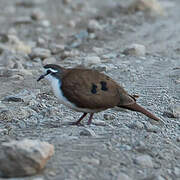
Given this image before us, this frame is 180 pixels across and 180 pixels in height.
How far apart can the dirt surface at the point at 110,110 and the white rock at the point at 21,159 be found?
103mm

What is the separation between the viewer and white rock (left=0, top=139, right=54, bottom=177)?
414cm

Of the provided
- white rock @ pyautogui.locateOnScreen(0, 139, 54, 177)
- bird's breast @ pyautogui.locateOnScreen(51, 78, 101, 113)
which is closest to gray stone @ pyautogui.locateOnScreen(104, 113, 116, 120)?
bird's breast @ pyautogui.locateOnScreen(51, 78, 101, 113)

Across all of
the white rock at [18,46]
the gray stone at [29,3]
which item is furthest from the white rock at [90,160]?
the gray stone at [29,3]

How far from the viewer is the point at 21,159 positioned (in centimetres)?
413

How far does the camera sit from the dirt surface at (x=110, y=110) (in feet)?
15.4

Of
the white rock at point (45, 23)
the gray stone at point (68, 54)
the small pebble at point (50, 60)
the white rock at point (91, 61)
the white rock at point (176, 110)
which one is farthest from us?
the white rock at point (45, 23)

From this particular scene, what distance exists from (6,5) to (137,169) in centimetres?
1300

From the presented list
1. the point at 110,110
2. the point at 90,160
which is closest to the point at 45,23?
the point at 110,110

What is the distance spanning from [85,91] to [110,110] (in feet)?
3.98

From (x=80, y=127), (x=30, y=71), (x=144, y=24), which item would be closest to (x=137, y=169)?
(x=80, y=127)

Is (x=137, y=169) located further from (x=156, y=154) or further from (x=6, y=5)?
(x=6, y=5)

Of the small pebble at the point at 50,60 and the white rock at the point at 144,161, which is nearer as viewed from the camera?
the white rock at the point at 144,161

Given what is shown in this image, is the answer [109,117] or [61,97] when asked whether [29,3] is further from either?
[61,97]

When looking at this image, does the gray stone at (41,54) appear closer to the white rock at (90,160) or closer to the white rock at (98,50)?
the white rock at (98,50)
